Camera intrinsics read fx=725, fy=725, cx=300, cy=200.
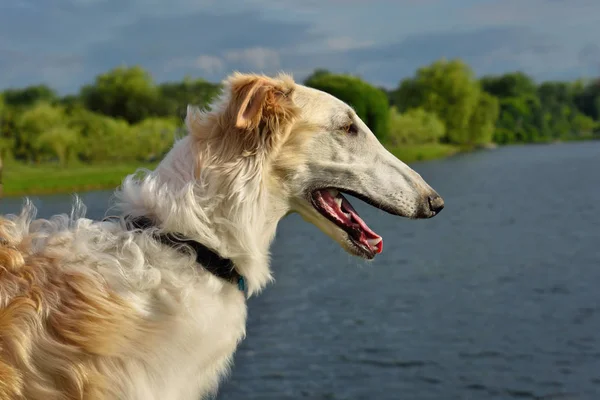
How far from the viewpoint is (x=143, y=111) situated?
8875 cm

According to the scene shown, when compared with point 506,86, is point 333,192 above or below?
above

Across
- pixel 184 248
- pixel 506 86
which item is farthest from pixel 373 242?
pixel 506 86

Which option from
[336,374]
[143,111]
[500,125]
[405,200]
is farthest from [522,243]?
[500,125]

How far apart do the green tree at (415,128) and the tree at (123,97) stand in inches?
1221

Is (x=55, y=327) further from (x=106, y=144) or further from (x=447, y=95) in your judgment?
(x=447, y=95)

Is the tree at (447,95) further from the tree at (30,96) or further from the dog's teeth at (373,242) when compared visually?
the dog's teeth at (373,242)

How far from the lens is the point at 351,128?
473cm

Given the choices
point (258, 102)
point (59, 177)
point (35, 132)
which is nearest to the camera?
point (258, 102)

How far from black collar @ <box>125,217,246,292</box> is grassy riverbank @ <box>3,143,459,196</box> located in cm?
4122

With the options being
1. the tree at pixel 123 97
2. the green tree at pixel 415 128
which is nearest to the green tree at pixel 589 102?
the green tree at pixel 415 128

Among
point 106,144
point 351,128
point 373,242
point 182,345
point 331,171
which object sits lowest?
point 106,144

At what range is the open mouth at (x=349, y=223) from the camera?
4.66m

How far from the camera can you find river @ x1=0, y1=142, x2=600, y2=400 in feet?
44.7

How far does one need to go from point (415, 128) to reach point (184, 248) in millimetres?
95104
